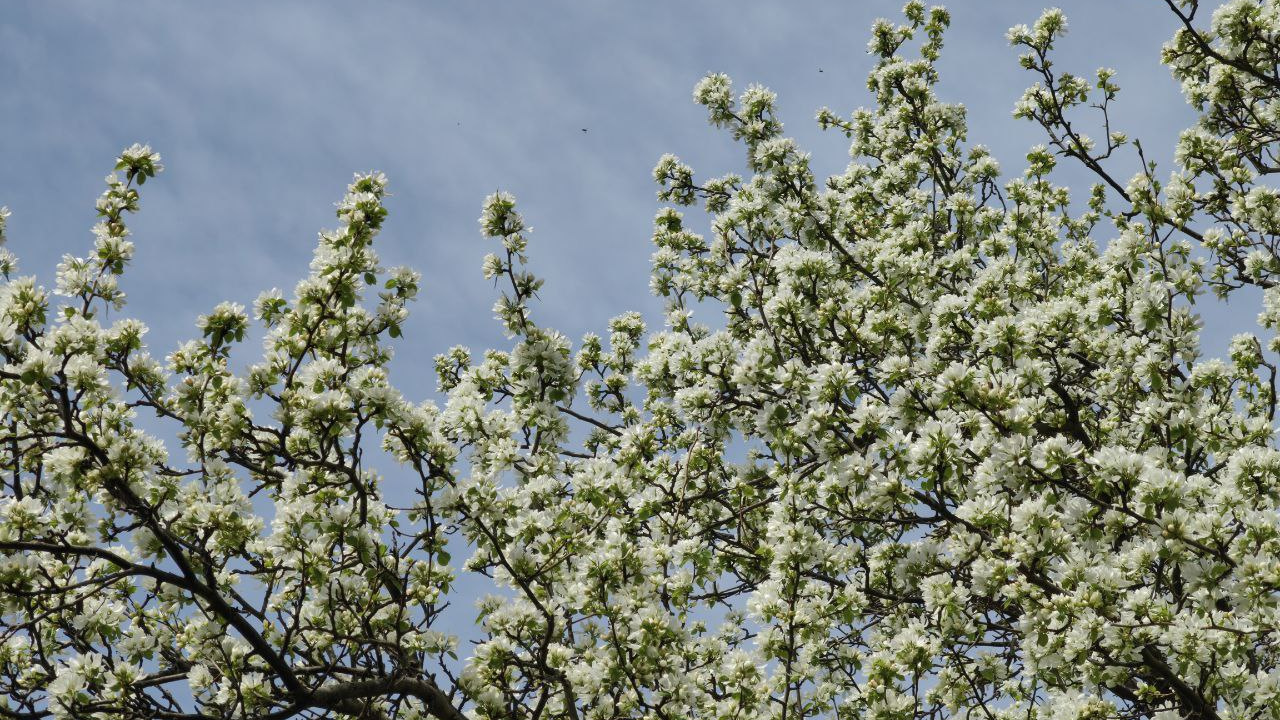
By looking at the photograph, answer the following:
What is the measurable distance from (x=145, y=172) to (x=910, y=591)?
283 inches

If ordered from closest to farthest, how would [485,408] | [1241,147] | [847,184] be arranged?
1. [485,408]
2. [1241,147]
3. [847,184]

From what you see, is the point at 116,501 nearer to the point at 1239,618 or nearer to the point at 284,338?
the point at 284,338

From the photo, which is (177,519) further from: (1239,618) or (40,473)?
(1239,618)

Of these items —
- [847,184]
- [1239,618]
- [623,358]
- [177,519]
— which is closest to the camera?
[1239,618]

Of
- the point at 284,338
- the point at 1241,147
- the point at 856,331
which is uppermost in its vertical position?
the point at 1241,147

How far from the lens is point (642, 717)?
7.09m

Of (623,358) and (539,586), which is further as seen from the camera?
(623,358)

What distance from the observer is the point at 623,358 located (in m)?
13.2

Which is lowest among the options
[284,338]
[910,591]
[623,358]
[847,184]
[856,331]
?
[910,591]

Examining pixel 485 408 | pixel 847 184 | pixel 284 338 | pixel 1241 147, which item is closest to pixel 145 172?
pixel 284 338

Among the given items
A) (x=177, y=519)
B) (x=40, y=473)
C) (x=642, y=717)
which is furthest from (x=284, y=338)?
(x=642, y=717)

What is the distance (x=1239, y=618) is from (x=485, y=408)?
6030mm

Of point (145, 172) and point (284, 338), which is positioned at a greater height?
point (145, 172)

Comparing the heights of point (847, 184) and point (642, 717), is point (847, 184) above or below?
above
